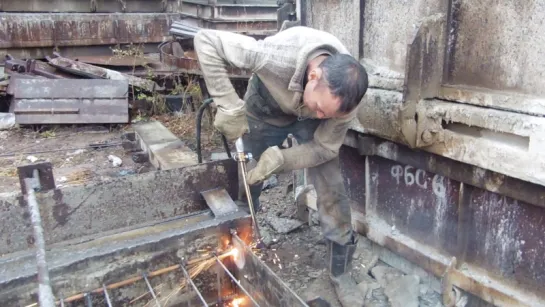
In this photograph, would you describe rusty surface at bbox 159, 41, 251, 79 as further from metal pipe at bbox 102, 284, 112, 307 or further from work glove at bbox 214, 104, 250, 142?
metal pipe at bbox 102, 284, 112, 307

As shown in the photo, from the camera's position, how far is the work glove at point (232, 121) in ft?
9.09

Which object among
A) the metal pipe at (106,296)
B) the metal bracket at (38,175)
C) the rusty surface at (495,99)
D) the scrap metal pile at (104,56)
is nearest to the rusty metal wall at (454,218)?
the rusty surface at (495,99)

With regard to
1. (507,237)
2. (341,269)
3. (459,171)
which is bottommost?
(341,269)

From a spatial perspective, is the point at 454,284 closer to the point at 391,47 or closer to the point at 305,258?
the point at 305,258

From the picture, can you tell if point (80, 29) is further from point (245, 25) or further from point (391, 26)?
point (391, 26)

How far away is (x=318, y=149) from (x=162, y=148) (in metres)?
1.95

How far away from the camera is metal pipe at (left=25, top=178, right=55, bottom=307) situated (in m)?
1.66

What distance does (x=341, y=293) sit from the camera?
3.29m

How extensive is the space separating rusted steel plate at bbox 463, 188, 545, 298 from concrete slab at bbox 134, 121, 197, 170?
2178 millimetres

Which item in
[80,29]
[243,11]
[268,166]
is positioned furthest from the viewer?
[80,29]

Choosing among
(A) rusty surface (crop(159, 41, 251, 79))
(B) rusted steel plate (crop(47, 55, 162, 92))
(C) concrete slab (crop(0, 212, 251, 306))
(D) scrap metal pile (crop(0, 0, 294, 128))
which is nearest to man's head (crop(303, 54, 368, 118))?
(C) concrete slab (crop(0, 212, 251, 306))

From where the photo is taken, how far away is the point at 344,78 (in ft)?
7.65

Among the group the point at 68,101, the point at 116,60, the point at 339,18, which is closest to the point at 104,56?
the point at 116,60

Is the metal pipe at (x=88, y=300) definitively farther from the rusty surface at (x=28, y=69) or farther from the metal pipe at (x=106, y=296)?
the rusty surface at (x=28, y=69)
